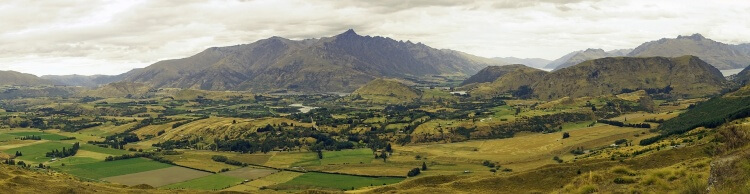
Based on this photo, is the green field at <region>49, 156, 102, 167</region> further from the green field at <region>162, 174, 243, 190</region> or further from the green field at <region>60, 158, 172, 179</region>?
the green field at <region>162, 174, 243, 190</region>

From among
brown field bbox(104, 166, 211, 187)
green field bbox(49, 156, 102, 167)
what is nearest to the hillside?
brown field bbox(104, 166, 211, 187)

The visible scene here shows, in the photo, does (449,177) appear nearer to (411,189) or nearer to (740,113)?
(411,189)

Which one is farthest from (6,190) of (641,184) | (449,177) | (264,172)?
(264,172)

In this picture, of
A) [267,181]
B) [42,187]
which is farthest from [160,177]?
[42,187]

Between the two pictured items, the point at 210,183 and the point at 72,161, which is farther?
the point at 72,161

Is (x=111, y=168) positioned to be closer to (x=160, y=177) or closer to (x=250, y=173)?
(x=160, y=177)

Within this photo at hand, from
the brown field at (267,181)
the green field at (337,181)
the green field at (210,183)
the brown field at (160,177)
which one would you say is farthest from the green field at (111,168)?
the green field at (337,181)
